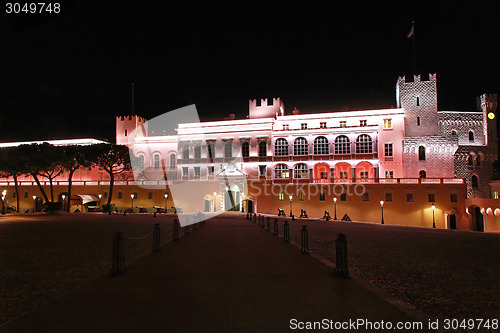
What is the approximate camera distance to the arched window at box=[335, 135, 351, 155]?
1891 inches

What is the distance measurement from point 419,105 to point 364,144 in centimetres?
986

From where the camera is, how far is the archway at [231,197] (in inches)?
1957

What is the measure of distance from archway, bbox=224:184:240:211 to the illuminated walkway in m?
38.1

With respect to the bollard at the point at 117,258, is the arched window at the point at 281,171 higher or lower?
higher

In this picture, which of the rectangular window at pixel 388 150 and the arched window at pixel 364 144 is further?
the rectangular window at pixel 388 150

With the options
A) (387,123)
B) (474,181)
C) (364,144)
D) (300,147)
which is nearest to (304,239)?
(364,144)

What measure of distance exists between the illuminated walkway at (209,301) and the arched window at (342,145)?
38362mm

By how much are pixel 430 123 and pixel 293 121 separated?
18.1 meters

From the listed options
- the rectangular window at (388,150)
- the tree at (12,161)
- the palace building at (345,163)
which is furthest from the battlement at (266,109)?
the tree at (12,161)

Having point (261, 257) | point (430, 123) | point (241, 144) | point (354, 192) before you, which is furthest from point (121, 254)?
point (430, 123)

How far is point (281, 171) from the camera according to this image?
4994 cm

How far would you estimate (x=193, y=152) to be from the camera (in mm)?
53844

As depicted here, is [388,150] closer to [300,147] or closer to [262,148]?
[300,147]

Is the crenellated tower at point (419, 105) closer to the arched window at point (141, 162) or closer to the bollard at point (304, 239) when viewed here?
the arched window at point (141, 162)
